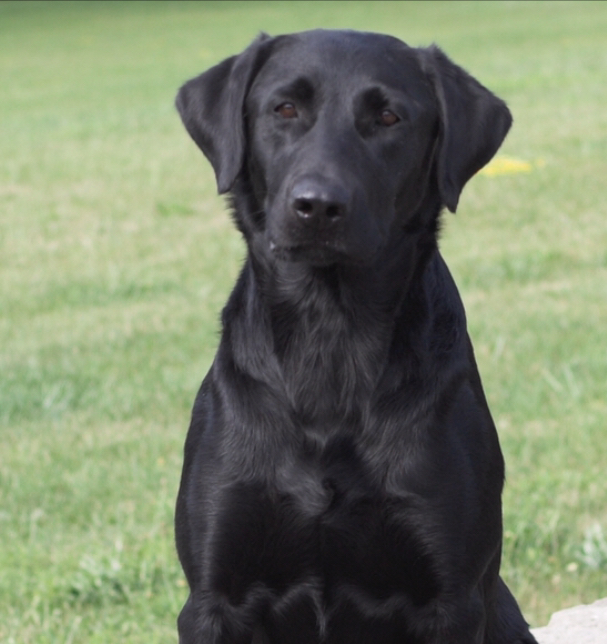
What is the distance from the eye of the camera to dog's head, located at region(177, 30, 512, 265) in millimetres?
2957

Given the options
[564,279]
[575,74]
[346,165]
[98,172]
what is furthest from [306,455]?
[575,74]

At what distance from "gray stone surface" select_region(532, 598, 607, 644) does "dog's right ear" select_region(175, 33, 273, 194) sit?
1682 millimetres

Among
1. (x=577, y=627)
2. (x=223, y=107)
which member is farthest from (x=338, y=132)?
(x=577, y=627)

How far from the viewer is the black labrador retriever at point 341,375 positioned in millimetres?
2996

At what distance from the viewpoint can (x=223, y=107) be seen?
328cm

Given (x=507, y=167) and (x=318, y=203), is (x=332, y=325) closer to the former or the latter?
(x=318, y=203)

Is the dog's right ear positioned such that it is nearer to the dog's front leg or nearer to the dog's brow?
the dog's brow

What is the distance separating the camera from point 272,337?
3.23 metres

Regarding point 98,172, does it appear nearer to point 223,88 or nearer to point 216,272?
point 216,272

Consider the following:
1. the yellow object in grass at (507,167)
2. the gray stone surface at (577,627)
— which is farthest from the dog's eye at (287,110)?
the yellow object in grass at (507,167)

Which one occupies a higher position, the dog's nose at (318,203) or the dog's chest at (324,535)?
the dog's nose at (318,203)

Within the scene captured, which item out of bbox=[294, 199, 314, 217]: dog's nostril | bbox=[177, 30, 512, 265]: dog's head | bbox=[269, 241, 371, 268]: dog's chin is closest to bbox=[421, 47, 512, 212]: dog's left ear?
bbox=[177, 30, 512, 265]: dog's head

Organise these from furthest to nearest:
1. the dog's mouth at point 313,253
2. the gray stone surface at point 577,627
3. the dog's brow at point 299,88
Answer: the gray stone surface at point 577,627 → the dog's brow at point 299,88 → the dog's mouth at point 313,253

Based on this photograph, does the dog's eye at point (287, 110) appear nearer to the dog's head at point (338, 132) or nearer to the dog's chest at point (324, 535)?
the dog's head at point (338, 132)
